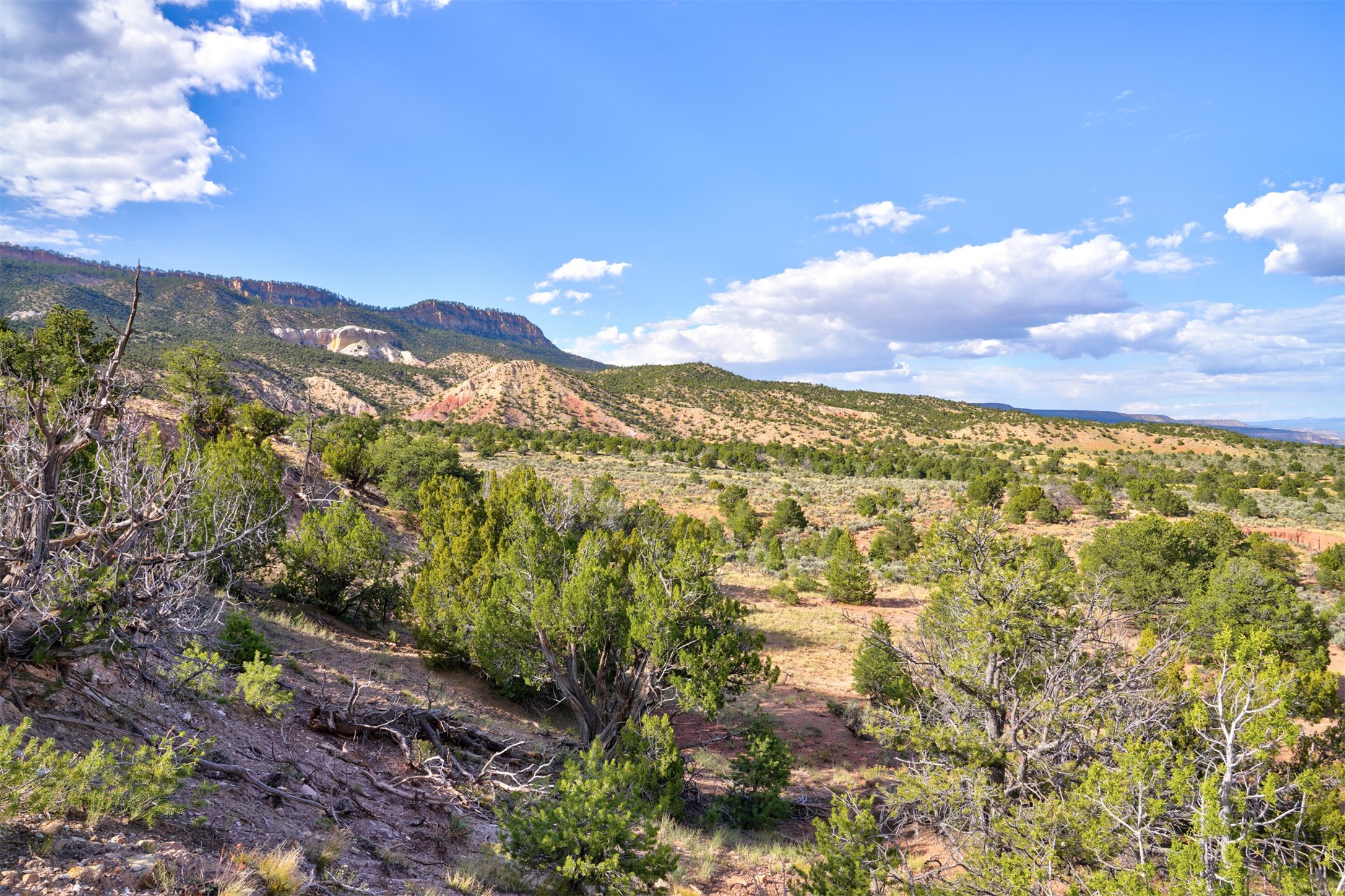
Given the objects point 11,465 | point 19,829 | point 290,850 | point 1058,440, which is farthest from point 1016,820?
point 1058,440

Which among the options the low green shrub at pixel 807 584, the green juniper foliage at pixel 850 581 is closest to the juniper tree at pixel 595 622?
the green juniper foliage at pixel 850 581

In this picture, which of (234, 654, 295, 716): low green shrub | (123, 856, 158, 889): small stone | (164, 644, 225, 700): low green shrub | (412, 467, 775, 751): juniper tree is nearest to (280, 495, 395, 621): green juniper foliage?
(412, 467, 775, 751): juniper tree

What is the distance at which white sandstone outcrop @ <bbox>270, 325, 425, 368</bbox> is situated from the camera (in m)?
161

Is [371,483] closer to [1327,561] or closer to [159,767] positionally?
[159,767]

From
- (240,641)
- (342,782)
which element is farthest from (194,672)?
(240,641)

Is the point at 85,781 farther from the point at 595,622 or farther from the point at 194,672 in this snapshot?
the point at 595,622

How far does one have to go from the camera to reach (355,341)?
166m

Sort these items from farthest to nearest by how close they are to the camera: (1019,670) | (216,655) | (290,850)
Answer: (1019,670) → (216,655) → (290,850)

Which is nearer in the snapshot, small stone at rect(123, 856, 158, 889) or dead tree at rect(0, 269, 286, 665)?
small stone at rect(123, 856, 158, 889)

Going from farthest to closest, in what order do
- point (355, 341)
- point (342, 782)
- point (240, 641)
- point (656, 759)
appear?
point (355, 341) → point (656, 759) → point (240, 641) → point (342, 782)

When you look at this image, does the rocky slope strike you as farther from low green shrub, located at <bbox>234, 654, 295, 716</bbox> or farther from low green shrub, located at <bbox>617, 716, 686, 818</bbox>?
low green shrub, located at <bbox>234, 654, 295, 716</bbox>

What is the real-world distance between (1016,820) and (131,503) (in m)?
8.80

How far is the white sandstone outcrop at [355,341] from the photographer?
161 metres

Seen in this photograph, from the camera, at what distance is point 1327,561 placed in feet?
79.8
